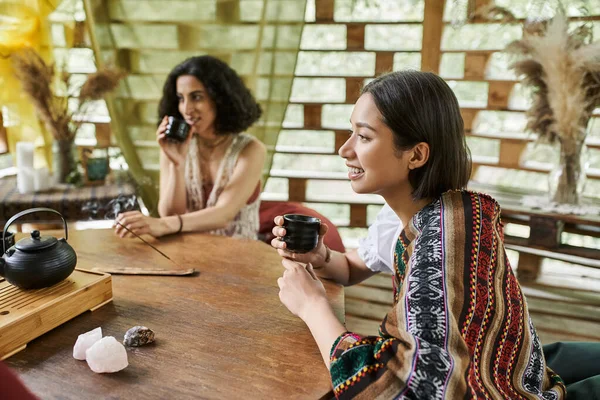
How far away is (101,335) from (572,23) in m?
3.36

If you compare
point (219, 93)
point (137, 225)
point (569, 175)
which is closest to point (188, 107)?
point (219, 93)

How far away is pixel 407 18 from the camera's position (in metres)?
3.84

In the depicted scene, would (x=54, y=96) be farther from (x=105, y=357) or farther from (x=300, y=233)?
(x=105, y=357)

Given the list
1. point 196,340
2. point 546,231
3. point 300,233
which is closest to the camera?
point 196,340

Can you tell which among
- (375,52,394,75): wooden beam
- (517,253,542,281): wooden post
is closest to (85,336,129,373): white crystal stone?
(517,253,542,281): wooden post

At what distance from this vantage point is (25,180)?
3018 mm

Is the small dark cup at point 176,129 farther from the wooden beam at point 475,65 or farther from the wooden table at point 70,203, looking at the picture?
the wooden beam at point 475,65

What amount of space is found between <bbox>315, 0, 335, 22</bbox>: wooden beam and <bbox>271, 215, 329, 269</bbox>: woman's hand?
2.61 m

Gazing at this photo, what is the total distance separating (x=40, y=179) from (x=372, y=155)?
2378 mm

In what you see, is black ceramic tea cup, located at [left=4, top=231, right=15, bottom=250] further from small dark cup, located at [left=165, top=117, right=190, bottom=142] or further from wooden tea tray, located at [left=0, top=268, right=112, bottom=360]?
small dark cup, located at [left=165, top=117, right=190, bottom=142]

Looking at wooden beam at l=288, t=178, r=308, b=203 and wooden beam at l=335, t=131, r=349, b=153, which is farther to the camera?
wooden beam at l=288, t=178, r=308, b=203

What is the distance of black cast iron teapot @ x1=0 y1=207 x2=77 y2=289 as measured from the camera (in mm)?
1266

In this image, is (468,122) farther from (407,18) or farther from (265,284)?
(265,284)

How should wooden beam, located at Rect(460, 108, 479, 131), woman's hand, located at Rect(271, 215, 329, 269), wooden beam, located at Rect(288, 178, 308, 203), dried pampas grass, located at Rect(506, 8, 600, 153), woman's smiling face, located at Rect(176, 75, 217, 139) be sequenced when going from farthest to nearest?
wooden beam, located at Rect(288, 178, 308, 203)
wooden beam, located at Rect(460, 108, 479, 131)
dried pampas grass, located at Rect(506, 8, 600, 153)
woman's smiling face, located at Rect(176, 75, 217, 139)
woman's hand, located at Rect(271, 215, 329, 269)
